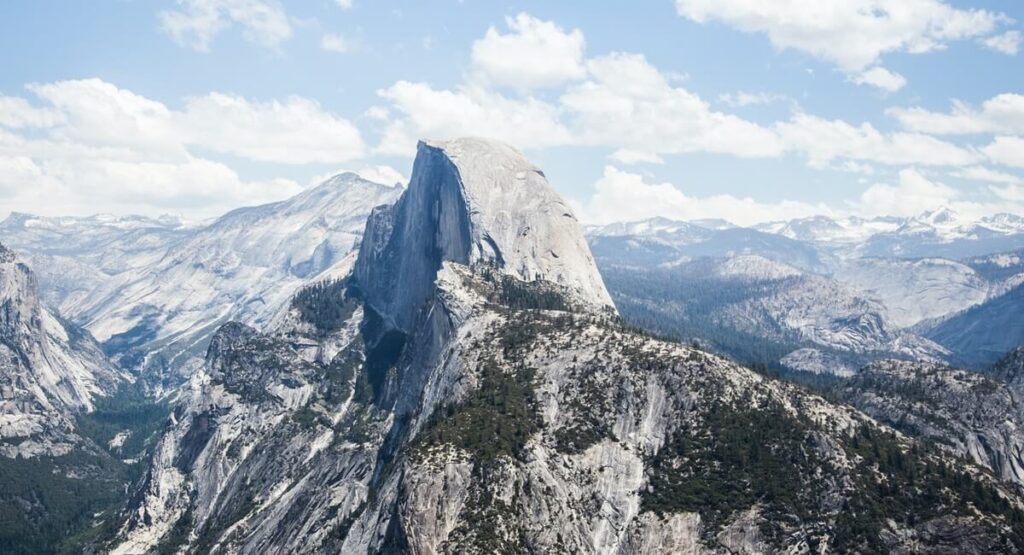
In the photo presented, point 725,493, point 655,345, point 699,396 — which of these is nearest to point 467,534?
point 725,493

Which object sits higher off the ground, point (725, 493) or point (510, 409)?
point (510, 409)

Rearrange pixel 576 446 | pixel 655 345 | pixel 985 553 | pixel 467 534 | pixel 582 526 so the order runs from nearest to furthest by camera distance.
Result: pixel 985 553 < pixel 467 534 < pixel 582 526 < pixel 576 446 < pixel 655 345

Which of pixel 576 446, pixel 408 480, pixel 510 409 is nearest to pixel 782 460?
pixel 576 446

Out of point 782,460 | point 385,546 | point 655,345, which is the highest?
point 655,345

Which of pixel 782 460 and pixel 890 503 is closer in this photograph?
pixel 890 503

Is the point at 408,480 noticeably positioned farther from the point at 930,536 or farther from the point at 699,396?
the point at 930,536

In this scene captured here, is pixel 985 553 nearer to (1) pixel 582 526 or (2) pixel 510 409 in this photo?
(1) pixel 582 526

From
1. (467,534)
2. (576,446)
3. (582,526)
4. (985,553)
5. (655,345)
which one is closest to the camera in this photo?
(985,553)

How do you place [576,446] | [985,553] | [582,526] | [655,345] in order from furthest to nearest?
[655,345] < [576,446] < [582,526] < [985,553]

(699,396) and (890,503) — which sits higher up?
(699,396)
